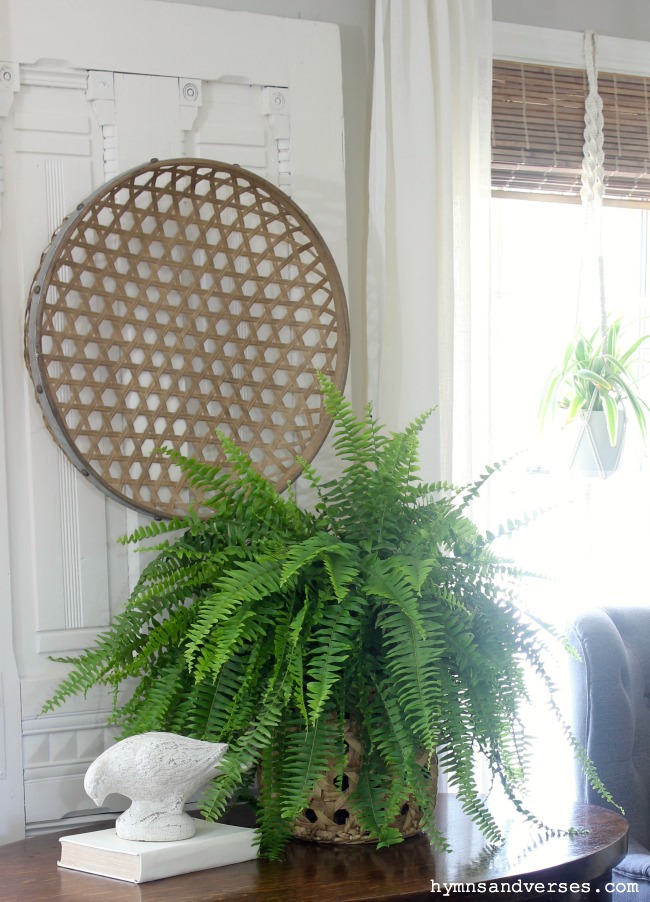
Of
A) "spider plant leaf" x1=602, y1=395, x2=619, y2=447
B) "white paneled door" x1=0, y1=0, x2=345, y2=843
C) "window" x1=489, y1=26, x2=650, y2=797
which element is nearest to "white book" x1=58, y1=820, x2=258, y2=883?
"white paneled door" x1=0, y1=0, x2=345, y2=843

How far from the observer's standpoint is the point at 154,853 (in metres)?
1.29

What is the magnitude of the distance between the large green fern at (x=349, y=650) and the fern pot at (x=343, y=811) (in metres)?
0.02

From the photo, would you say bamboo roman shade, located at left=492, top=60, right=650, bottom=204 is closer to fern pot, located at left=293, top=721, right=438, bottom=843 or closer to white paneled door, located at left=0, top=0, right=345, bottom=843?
white paneled door, located at left=0, top=0, right=345, bottom=843

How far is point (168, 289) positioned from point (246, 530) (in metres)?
0.48

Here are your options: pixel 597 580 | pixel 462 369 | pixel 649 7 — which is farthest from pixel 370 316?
pixel 649 7

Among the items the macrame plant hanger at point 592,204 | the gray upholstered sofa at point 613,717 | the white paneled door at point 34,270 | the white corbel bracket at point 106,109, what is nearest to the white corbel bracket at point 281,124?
the white paneled door at point 34,270

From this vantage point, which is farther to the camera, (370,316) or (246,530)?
(370,316)

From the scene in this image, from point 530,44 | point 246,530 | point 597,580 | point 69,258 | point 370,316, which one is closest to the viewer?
point 246,530

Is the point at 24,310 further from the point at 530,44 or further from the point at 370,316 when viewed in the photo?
the point at 530,44

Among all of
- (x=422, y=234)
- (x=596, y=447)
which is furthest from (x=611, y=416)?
(x=422, y=234)

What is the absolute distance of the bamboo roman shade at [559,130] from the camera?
2.17 metres

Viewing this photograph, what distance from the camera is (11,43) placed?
65.6 inches

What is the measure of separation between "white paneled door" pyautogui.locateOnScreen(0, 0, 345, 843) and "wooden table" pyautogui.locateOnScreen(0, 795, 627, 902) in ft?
0.67

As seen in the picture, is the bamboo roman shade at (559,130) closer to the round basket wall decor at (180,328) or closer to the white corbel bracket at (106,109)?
the round basket wall decor at (180,328)
